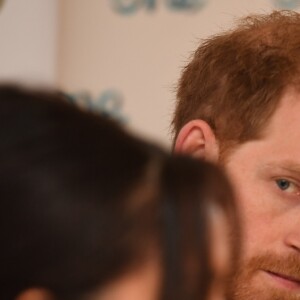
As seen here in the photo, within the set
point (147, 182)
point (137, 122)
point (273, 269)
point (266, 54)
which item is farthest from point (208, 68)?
point (137, 122)

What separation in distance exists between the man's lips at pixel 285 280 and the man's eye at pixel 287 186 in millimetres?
84

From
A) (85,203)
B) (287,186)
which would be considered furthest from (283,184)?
(85,203)

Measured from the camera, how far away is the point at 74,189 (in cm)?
51

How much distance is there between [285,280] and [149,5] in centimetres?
79

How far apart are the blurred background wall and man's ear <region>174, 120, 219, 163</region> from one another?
23.6 inches

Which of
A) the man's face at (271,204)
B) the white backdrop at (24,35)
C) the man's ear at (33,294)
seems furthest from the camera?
the white backdrop at (24,35)

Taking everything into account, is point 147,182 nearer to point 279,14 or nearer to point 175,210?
point 175,210

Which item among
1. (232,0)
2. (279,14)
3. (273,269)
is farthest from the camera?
(232,0)

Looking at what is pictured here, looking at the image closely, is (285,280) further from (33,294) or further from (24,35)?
(24,35)

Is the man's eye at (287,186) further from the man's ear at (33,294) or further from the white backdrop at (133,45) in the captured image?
the white backdrop at (133,45)

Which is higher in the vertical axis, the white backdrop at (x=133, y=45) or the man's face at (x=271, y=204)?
the white backdrop at (x=133, y=45)

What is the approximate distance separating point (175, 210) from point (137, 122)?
1009mm

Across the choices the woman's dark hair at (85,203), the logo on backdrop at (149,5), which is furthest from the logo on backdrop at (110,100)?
the woman's dark hair at (85,203)

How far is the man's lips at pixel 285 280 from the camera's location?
2.84ft
